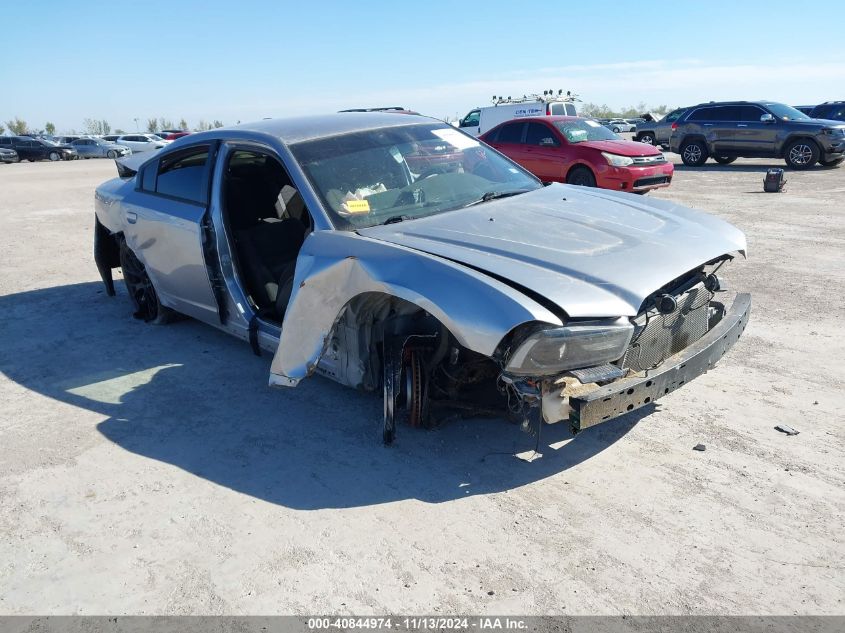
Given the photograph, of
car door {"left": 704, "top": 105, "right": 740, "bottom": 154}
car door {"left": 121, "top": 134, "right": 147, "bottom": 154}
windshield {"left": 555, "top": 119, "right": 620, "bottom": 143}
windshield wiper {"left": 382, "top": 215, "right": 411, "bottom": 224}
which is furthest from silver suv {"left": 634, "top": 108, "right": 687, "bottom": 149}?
car door {"left": 121, "top": 134, "right": 147, "bottom": 154}

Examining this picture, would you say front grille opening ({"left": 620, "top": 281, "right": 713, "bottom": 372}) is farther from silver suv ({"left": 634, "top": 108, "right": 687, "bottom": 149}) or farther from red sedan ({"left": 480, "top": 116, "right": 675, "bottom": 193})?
silver suv ({"left": 634, "top": 108, "right": 687, "bottom": 149})

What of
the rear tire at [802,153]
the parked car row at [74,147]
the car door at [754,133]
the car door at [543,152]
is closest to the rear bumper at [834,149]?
the rear tire at [802,153]

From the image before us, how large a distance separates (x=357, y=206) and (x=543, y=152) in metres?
9.97

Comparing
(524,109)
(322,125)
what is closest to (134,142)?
(524,109)

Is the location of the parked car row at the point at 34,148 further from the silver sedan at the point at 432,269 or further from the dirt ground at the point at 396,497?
the dirt ground at the point at 396,497

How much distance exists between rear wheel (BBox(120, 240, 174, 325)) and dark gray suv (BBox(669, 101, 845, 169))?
16663mm

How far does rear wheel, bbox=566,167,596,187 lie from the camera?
12.5 metres

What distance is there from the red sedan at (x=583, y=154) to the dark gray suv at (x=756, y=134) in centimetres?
642

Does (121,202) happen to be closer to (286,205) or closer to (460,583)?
(286,205)

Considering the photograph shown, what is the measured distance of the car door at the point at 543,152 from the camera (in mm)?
12961

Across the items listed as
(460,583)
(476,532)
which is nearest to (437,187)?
(476,532)

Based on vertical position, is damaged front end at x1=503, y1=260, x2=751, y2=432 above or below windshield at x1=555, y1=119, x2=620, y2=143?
below

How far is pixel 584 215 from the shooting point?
4000mm

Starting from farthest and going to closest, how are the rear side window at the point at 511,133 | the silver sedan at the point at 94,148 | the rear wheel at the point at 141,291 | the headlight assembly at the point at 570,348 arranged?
the silver sedan at the point at 94,148
the rear side window at the point at 511,133
the rear wheel at the point at 141,291
the headlight assembly at the point at 570,348
